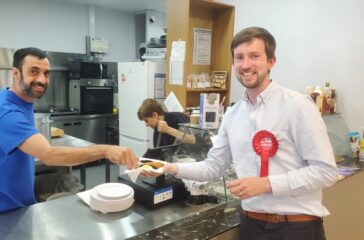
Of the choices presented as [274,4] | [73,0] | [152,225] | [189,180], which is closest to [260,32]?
[189,180]

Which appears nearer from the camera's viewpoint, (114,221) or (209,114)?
(114,221)

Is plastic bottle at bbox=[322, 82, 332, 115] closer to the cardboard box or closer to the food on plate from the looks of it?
the cardboard box

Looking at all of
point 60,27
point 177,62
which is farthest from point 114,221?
point 60,27

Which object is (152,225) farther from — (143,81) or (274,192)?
(143,81)

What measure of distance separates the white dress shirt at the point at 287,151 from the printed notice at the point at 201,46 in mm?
2011

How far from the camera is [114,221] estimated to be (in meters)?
1.38

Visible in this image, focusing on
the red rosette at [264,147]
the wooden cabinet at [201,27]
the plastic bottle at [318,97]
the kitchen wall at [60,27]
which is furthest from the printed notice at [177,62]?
the kitchen wall at [60,27]

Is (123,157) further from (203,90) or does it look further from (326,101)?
(203,90)

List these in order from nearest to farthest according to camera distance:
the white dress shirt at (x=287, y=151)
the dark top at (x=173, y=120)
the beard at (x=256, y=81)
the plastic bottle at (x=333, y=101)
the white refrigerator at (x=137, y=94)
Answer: the white dress shirt at (x=287, y=151)
the beard at (x=256, y=81)
the plastic bottle at (x=333, y=101)
the dark top at (x=173, y=120)
the white refrigerator at (x=137, y=94)

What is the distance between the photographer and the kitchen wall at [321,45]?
2.53 meters

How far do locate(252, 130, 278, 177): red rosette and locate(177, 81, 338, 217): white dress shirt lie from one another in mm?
20

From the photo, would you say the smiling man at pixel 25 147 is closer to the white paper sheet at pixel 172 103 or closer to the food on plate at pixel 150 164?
the food on plate at pixel 150 164

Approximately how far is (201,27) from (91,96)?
2.77 meters

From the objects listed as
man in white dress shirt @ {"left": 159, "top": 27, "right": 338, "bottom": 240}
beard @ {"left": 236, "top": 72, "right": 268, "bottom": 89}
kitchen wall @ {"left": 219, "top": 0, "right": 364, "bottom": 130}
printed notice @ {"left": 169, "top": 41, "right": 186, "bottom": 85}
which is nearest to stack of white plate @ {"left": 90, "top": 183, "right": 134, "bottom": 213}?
man in white dress shirt @ {"left": 159, "top": 27, "right": 338, "bottom": 240}
